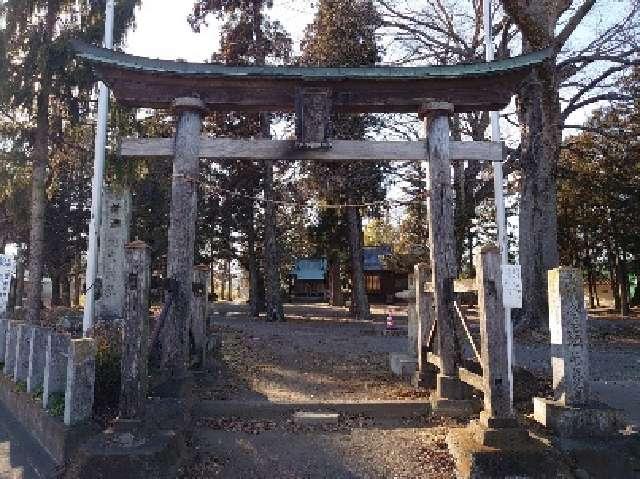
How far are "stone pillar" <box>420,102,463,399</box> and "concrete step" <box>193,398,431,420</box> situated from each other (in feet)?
1.70

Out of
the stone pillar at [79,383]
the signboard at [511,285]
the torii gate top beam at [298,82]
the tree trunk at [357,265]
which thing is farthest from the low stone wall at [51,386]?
the tree trunk at [357,265]

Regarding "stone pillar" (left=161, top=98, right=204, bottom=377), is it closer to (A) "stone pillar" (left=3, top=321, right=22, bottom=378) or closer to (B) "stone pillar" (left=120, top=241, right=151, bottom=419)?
(B) "stone pillar" (left=120, top=241, right=151, bottom=419)

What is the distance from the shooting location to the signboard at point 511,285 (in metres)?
6.23

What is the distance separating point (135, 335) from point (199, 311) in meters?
3.47

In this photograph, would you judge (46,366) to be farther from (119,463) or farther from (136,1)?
(136,1)

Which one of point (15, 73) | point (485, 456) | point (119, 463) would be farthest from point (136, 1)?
point (485, 456)

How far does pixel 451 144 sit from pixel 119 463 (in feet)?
20.0

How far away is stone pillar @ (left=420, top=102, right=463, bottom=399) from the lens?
7.30 metres

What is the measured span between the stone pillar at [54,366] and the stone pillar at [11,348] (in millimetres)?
2496

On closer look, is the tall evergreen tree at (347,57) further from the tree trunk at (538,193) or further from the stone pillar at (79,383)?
the stone pillar at (79,383)

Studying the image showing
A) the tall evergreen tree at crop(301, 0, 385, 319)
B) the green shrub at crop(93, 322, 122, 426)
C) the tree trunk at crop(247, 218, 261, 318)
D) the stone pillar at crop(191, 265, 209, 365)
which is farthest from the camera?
the tree trunk at crop(247, 218, 261, 318)

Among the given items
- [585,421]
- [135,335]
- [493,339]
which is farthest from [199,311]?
[585,421]

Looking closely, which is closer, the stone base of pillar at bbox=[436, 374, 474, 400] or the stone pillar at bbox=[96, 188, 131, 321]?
the stone base of pillar at bbox=[436, 374, 474, 400]

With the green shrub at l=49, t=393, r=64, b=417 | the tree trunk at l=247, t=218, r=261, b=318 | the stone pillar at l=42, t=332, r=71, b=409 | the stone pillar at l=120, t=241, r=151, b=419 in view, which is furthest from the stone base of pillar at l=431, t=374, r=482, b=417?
the tree trunk at l=247, t=218, r=261, b=318
